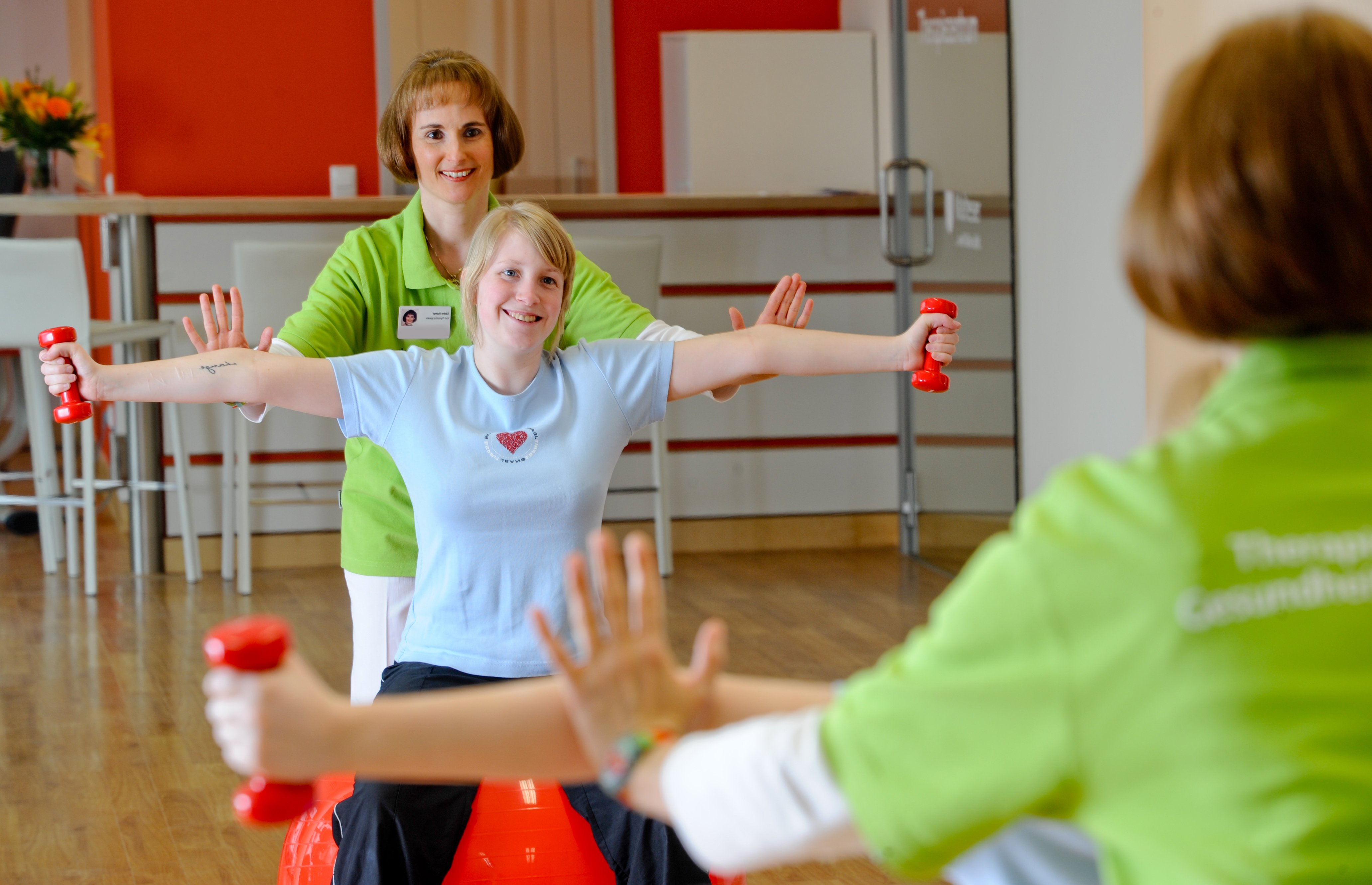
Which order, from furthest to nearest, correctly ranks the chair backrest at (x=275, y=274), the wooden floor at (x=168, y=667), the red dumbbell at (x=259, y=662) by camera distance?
the chair backrest at (x=275, y=274)
the wooden floor at (x=168, y=667)
the red dumbbell at (x=259, y=662)

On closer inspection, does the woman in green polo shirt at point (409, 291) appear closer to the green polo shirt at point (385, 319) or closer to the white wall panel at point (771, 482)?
the green polo shirt at point (385, 319)

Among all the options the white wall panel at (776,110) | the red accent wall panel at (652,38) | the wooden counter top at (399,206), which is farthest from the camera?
the red accent wall panel at (652,38)

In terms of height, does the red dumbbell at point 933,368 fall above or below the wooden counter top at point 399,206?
below

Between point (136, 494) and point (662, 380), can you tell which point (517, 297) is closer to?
point (662, 380)

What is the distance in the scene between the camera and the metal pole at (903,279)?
4957 mm

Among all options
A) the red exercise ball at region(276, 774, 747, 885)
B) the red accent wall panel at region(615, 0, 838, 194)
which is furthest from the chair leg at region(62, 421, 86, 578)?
the red exercise ball at region(276, 774, 747, 885)

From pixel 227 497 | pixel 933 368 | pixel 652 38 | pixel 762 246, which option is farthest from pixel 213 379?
pixel 652 38

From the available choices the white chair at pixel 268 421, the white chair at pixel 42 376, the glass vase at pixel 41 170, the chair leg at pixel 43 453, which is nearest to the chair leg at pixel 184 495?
the white chair at pixel 42 376

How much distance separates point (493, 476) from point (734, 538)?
143 inches

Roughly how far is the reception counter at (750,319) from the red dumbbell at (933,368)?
274 centimetres

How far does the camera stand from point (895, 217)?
506cm

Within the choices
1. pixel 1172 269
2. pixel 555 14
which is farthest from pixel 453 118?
pixel 555 14

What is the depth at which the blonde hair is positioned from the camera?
1.83 m

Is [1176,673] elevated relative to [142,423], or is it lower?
elevated
